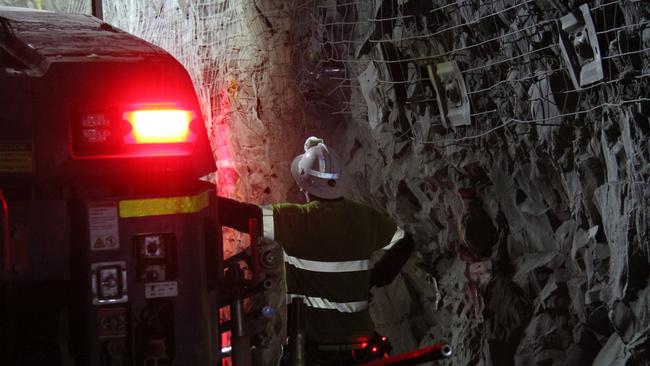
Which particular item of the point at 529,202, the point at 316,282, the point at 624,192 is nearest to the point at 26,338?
the point at 316,282

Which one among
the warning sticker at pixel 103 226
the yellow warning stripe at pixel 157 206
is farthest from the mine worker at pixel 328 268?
the warning sticker at pixel 103 226

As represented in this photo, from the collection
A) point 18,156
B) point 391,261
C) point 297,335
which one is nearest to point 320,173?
point 391,261

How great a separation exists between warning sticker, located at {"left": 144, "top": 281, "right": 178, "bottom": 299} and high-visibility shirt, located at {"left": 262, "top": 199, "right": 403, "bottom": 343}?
130 cm

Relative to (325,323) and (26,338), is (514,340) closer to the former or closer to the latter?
(325,323)

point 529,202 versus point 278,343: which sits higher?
point 529,202

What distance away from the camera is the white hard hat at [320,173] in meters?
4.95

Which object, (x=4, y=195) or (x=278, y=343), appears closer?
(x=4, y=195)

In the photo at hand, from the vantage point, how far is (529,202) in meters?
6.06

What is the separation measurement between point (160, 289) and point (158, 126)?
0.66 metres

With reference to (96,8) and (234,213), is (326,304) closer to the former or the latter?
(234,213)

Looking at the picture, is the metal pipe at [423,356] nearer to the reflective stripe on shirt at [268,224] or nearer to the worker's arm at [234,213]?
the worker's arm at [234,213]

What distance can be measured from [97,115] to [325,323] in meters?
1.97

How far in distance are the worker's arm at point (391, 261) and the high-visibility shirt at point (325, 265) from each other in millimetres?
325

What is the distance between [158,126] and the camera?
11.2 feet
